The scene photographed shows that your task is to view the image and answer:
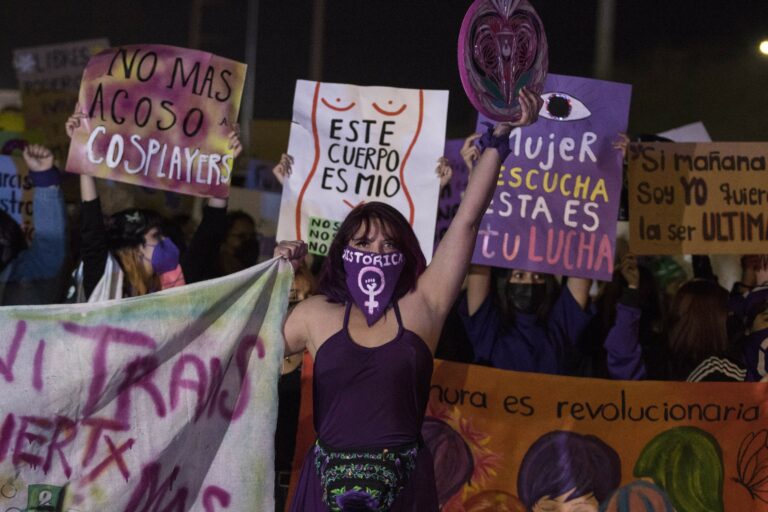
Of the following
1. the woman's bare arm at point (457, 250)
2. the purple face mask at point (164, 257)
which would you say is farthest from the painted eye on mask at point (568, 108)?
the woman's bare arm at point (457, 250)

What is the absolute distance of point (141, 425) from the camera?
3.62 m

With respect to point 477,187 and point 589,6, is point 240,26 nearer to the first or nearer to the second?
point 589,6

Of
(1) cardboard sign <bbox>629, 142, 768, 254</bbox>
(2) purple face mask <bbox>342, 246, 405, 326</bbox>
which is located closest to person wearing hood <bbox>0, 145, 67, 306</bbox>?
(2) purple face mask <bbox>342, 246, 405, 326</bbox>

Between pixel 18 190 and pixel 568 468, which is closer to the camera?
pixel 568 468

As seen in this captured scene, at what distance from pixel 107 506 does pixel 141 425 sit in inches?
9.8

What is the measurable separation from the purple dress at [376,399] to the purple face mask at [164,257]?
1.71 m

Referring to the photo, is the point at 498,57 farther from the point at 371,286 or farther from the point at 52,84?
the point at 52,84

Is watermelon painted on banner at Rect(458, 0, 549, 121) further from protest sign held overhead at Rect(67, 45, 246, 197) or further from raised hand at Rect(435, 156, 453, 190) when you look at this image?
protest sign held overhead at Rect(67, 45, 246, 197)

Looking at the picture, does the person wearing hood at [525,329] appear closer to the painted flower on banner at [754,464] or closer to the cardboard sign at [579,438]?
the cardboard sign at [579,438]

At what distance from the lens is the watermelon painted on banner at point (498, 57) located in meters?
3.63

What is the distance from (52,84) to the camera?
8.02m

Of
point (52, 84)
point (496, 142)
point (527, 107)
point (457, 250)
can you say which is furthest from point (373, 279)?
point (52, 84)

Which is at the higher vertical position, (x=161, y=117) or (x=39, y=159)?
(x=161, y=117)

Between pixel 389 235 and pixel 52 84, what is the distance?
17.3ft
